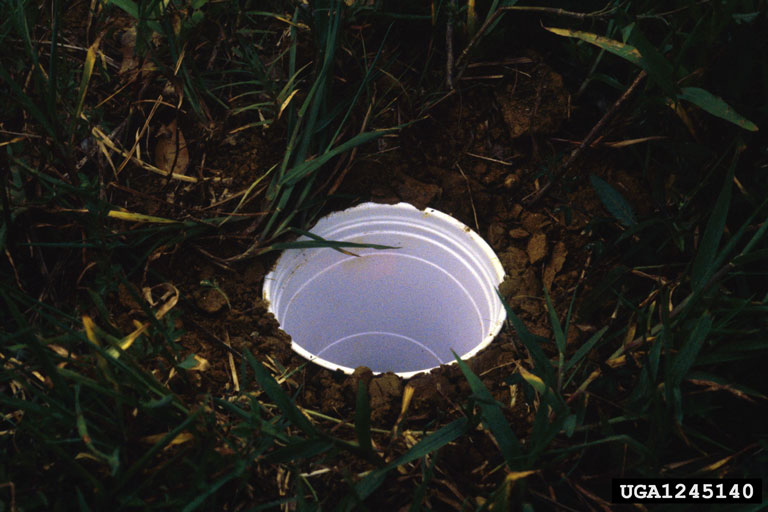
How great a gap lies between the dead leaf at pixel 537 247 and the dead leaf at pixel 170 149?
0.96 metres

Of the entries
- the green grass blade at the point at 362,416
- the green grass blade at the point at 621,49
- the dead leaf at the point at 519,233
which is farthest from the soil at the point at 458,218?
the green grass blade at the point at 621,49

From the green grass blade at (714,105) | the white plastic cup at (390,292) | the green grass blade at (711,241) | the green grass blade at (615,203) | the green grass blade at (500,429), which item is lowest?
the white plastic cup at (390,292)

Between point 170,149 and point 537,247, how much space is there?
1.04m

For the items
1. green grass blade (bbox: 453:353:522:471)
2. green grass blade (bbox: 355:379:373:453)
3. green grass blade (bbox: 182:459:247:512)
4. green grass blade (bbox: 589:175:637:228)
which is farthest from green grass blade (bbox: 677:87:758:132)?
green grass blade (bbox: 182:459:247:512)

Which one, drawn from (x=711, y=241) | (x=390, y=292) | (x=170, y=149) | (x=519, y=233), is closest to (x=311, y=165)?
(x=170, y=149)

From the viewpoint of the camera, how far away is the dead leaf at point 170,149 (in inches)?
70.4

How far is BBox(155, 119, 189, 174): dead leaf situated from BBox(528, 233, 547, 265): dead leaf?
3.17ft

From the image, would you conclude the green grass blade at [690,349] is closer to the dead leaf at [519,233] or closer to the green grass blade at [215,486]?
the dead leaf at [519,233]

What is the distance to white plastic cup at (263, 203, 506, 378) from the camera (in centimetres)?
187

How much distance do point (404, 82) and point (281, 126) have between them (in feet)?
1.26

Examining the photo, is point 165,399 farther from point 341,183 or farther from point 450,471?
point 341,183

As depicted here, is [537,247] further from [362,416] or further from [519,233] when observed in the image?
[362,416]

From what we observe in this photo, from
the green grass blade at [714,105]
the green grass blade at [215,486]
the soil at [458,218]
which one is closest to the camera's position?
the green grass blade at [215,486]

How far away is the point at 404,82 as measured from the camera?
1.90 m
